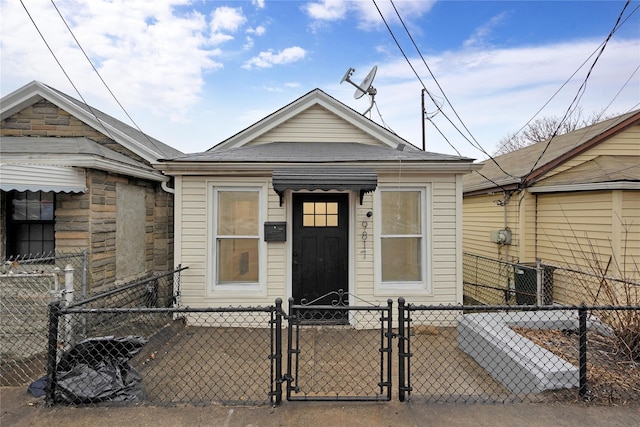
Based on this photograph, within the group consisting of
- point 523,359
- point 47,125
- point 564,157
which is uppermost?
point 47,125

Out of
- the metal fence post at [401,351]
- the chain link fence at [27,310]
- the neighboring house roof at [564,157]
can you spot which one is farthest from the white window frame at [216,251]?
the neighboring house roof at [564,157]

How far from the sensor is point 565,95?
847cm

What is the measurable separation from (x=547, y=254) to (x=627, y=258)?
144 centimetres

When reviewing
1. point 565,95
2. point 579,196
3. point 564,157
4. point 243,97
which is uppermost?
point 243,97

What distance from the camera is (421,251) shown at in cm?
533

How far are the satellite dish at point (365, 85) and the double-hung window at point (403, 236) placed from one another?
3.79 metres

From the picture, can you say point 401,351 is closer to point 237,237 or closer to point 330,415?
point 330,415

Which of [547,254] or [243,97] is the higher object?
[243,97]

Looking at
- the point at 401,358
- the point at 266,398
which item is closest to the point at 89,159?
the point at 266,398

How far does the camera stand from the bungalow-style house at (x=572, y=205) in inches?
229

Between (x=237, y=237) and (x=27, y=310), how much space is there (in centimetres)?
329

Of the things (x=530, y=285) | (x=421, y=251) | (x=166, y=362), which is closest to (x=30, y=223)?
(x=166, y=362)

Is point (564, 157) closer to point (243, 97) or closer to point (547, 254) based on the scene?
point (547, 254)

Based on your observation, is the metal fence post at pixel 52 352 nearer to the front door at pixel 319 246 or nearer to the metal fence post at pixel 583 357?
the front door at pixel 319 246
